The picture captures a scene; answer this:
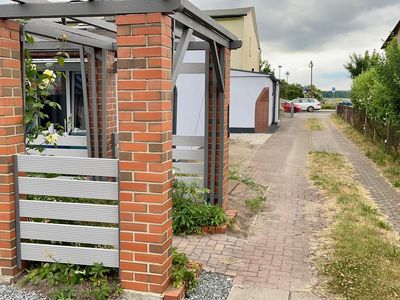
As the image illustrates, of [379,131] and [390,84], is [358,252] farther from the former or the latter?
[379,131]

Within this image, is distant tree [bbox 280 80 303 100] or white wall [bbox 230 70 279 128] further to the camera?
distant tree [bbox 280 80 303 100]

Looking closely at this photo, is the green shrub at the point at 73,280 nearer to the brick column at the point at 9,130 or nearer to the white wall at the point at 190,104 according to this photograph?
the brick column at the point at 9,130

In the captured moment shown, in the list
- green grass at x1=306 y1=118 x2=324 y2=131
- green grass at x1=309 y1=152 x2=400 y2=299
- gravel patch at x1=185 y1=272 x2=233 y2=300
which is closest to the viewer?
gravel patch at x1=185 y1=272 x2=233 y2=300

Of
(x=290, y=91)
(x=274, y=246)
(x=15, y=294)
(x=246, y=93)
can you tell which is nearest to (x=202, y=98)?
(x=274, y=246)

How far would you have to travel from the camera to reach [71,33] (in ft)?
17.1

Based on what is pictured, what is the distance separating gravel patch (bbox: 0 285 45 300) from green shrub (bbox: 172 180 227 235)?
6.97 feet

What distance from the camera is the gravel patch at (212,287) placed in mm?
3838

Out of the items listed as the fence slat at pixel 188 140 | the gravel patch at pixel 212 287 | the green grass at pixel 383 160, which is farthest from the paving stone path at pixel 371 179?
the gravel patch at pixel 212 287

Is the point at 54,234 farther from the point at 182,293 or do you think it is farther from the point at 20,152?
the point at 182,293

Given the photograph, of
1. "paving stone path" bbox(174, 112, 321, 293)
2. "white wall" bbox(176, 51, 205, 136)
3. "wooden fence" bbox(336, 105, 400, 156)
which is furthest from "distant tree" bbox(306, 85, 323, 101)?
"paving stone path" bbox(174, 112, 321, 293)

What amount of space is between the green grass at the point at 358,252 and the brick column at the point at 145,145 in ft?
5.90

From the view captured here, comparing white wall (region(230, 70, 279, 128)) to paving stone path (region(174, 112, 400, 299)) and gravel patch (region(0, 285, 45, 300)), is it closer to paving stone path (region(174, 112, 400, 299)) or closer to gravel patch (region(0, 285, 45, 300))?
paving stone path (region(174, 112, 400, 299))

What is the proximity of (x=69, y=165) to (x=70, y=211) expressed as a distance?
402 mm

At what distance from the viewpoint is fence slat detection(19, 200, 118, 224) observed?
3.64 m
